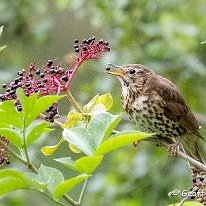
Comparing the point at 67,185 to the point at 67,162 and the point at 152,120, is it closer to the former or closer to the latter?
the point at 67,162

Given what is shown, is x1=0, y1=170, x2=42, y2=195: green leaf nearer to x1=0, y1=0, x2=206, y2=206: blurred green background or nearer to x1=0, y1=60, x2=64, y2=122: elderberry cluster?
x1=0, y1=60, x2=64, y2=122: elderberry cluster

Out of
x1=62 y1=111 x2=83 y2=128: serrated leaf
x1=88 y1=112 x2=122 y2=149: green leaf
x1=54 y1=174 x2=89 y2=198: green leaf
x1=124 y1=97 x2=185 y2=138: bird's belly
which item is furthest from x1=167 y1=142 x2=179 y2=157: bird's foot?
x1=54 y1=174 x2=89 y2=198: green leaf

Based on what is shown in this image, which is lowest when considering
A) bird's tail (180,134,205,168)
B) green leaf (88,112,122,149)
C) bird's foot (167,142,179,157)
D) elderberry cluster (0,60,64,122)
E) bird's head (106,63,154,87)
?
bird's tail (180,134,205,168)

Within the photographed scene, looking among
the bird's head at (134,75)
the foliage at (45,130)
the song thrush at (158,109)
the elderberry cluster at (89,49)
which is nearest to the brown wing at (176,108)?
the song thrush at (158,109)

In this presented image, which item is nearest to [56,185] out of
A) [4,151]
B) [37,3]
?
[4,151]

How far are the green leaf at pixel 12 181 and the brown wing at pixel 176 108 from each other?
5.83 feet

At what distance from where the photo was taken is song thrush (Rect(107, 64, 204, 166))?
11.0ft

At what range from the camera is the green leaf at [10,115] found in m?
1.87

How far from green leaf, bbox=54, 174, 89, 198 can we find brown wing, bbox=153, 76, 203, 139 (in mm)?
1734

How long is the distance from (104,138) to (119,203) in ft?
10.9

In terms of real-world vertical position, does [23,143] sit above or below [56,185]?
above

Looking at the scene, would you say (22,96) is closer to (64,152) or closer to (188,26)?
(188,26)

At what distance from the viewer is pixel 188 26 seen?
521cm

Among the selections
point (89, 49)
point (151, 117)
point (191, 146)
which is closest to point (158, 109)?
point (151, 117)
